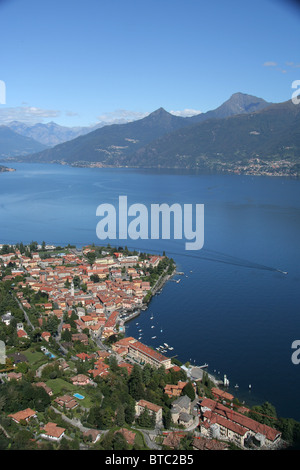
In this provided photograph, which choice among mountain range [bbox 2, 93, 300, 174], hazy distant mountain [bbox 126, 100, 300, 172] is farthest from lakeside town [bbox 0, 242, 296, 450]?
hazy distant mountain [bbox 126, 100, 300, 172]

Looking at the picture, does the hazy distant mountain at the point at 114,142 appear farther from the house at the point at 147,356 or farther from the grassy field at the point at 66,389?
the grassy field at the point at 66,389

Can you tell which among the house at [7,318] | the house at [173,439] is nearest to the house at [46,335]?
the house at [7,318]

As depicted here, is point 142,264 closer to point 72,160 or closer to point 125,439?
point 125,439

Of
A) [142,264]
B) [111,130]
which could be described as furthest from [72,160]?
[142,264]

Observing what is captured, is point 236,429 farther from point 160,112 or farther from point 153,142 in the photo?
point 160,112

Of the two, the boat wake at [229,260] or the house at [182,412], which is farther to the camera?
the boat wake at [229,260]

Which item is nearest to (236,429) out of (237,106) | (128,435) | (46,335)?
(128,435)
